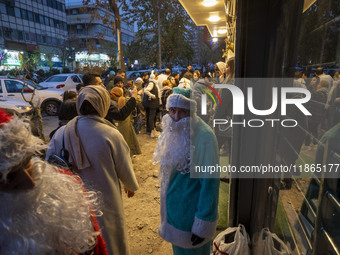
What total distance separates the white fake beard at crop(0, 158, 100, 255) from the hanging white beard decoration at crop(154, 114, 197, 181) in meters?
0.98

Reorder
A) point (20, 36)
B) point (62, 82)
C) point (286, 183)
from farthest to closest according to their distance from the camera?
point (20, 36) < point (62, 82) < point (286, 183)

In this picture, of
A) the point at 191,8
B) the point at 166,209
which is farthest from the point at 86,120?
the point at 191,8

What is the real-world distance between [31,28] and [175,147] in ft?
171

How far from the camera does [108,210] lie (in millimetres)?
2379

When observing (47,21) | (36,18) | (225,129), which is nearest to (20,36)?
(36,18)

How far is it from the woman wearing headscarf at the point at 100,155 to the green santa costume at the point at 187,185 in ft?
1.57

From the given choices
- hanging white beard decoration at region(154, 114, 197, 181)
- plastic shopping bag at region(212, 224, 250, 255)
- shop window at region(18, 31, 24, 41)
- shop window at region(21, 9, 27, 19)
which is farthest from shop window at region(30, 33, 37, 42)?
plastic shopping bag at region(212, 224, 250, 255)

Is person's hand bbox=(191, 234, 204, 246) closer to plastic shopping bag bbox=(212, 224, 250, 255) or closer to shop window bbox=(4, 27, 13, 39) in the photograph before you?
plastic shopping bag bbox=(212, 224, 250, 255)

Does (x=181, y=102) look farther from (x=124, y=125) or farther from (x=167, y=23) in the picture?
(x=167, y=23)

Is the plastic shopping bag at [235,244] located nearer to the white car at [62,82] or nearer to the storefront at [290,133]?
the storefront at [290,133]

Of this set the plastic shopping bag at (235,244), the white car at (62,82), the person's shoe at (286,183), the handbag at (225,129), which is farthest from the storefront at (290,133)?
the white car at (62,82)

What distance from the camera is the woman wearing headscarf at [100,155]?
228 centimetres

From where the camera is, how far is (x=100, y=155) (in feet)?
7.52

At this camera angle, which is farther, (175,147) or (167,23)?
(167,23)
